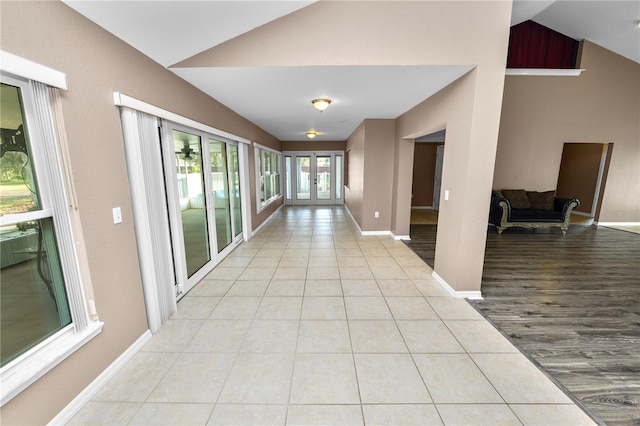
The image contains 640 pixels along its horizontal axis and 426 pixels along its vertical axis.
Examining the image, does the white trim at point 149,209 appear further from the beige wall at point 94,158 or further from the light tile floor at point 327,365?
the light tile floor at point 327,365

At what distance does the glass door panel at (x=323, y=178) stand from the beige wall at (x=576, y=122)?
5337 mm

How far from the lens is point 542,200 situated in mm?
5938

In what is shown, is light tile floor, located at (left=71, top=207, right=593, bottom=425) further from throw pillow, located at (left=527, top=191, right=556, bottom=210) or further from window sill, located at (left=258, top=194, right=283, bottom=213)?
throw pillow, located at (left=527, top=191, right=556, bottom=210)

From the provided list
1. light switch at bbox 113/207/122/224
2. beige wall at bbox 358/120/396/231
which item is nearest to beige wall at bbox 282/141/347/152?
beige wall at bbox 358/120/396/231

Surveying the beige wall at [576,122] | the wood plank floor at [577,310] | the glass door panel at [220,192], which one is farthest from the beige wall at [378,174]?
the beige wall at [576,122]

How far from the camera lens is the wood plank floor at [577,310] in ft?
5.61

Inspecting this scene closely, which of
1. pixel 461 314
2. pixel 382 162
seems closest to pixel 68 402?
pixel 461 314

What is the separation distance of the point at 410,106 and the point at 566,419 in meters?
3.82

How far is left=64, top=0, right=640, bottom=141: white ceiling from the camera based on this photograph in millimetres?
1765

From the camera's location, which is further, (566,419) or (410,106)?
(410,106)

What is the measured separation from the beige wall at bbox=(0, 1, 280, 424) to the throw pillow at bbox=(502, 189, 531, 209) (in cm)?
703

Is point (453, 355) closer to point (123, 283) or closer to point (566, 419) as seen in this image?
point (566, 419)

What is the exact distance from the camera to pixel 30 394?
1.30 meters

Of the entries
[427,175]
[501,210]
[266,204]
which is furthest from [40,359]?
[427,175]
